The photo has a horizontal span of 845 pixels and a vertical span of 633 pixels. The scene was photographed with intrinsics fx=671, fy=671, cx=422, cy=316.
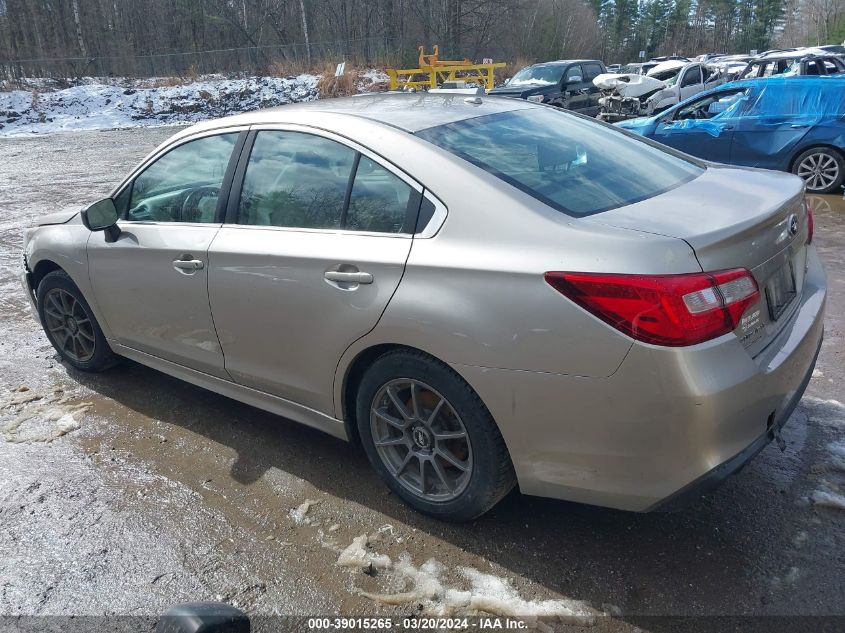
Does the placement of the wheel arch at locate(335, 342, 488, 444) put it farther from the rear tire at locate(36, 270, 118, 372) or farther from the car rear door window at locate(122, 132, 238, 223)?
the rear tire at locate(36, 270, 118, 372)

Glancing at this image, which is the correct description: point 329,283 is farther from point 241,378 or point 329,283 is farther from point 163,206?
point 163,206

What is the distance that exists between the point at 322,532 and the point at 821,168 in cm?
955

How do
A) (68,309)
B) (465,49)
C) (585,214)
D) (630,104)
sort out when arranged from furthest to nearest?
(465,49) < (630,104) < (68,309) < (585,214)

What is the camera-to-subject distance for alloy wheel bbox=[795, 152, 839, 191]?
31.1 feet

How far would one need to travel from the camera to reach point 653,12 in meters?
82.4

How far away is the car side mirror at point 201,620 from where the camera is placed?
1543mm

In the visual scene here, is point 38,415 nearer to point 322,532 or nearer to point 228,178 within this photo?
point 228,178

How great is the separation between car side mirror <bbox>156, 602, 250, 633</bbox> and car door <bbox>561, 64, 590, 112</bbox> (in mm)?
17866

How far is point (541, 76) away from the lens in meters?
18.5

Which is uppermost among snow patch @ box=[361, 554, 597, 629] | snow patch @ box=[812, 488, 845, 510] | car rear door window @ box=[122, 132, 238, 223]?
car rear door window @ box=[122, 132, 238, 223]

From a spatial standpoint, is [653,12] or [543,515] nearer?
[543,515]

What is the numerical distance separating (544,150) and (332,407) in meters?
1.51

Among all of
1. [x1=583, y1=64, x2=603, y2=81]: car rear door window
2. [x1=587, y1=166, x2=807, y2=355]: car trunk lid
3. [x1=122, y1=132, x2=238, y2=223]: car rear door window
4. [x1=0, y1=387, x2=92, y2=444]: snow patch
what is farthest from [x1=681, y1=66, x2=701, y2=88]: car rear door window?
[x1=0, y1=387, x2=92, y2=444]: snow patch

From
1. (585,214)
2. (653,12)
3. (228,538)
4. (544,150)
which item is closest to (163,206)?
(228,538)
